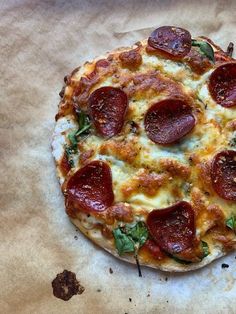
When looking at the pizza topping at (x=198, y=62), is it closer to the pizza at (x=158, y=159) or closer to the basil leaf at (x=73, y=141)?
the pizza at (x=158, y=159)

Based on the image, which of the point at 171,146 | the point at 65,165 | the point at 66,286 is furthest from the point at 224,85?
the point at 66,286

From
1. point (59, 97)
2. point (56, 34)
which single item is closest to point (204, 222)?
point (59, 97)

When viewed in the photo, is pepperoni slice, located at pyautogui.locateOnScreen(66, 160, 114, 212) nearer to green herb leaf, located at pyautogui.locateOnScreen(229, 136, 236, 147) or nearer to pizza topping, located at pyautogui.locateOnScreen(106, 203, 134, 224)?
pizza topping, located at pyautogui.locateOnScreen(106, 203, 134, 224)

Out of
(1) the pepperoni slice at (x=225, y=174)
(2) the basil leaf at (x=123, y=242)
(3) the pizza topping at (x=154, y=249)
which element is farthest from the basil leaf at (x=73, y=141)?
(1) the pepperoni slice at (x=225, y=174)

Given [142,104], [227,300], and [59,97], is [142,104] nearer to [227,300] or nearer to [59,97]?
[59,97]

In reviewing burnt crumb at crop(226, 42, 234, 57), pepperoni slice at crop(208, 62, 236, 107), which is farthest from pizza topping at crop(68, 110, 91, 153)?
burnt crumb at crop(226, 42, 234, 57)
